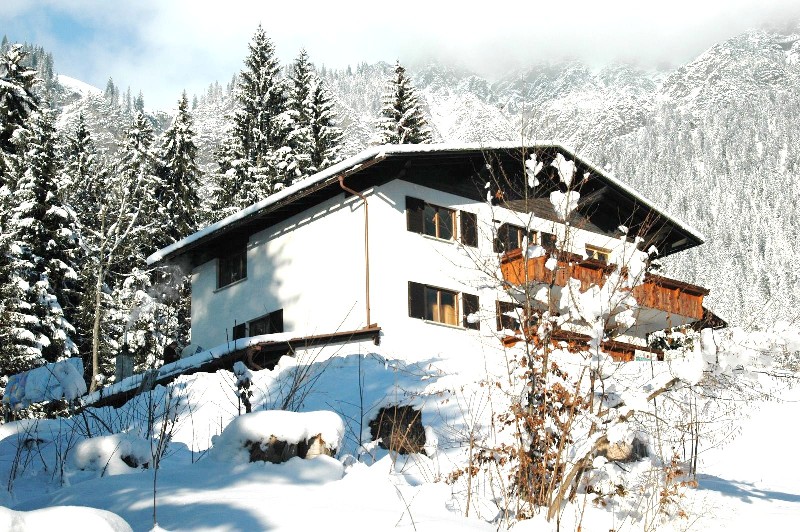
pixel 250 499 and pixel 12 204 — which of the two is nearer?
pixel 250 499

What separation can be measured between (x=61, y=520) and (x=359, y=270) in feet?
59.3

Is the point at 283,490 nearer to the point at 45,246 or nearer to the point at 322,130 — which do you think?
the point at 45,246

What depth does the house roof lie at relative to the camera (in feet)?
67.3

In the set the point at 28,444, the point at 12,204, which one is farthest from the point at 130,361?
the point at 28,444

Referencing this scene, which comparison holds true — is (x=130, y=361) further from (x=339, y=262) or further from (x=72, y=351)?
(x=72, y=351)

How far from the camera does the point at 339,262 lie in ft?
72.4

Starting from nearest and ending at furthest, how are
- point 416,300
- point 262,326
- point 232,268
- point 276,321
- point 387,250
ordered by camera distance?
point 387,250 < point 416,300 < point 276,321 < point 262,326 < point 232,268

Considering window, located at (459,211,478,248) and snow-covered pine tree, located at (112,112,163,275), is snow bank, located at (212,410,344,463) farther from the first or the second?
snow-covered pine tree, located at (112,112,163,275)

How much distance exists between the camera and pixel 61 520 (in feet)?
11.1

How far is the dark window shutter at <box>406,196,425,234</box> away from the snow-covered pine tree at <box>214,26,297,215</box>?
1719 cm

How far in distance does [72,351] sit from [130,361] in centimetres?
902

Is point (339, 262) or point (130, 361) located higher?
point (339, 262)

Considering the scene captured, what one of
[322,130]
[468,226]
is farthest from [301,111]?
[468,226]

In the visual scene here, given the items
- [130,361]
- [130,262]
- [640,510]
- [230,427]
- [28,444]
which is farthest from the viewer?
[130,262]
